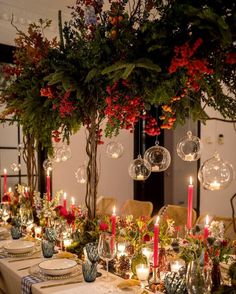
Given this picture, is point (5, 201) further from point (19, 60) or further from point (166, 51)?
point (166, 51)

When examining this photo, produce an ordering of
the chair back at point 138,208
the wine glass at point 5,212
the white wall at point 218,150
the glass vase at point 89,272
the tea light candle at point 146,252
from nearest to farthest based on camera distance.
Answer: the glass vase at point 89,272 → the tea light candle at point 146,252 → the wine glass at point 5,212 → the chair back at point 138,208 → the white wall at point 218,150

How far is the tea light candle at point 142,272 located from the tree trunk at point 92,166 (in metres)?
0.82

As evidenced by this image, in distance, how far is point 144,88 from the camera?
6.46 feet

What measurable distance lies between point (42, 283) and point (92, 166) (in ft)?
3.05

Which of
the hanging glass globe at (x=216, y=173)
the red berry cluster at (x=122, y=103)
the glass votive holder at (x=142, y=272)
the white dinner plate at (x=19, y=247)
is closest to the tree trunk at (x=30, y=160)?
the white dinner plate at (x=19, y=247)

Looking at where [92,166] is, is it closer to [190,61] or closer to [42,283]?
[42,283]

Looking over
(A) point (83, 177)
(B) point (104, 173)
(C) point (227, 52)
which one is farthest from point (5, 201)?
(C) point (227, 52)

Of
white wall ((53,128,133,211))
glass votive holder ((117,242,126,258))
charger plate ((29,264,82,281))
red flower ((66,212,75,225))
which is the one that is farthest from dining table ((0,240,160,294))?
white wall ((53,128,133,211))

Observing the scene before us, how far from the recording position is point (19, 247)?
243 centimetres

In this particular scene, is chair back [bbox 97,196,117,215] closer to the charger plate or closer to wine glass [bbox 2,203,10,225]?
wine glass [bbox 2,203,10,225]

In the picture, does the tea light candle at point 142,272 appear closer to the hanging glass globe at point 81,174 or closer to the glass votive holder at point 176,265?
the glass votive holder at point 176,265

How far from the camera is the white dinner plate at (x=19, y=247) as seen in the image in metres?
2.40

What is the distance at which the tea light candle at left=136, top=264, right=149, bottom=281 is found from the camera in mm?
1851

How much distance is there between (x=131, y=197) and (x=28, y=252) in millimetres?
3545
